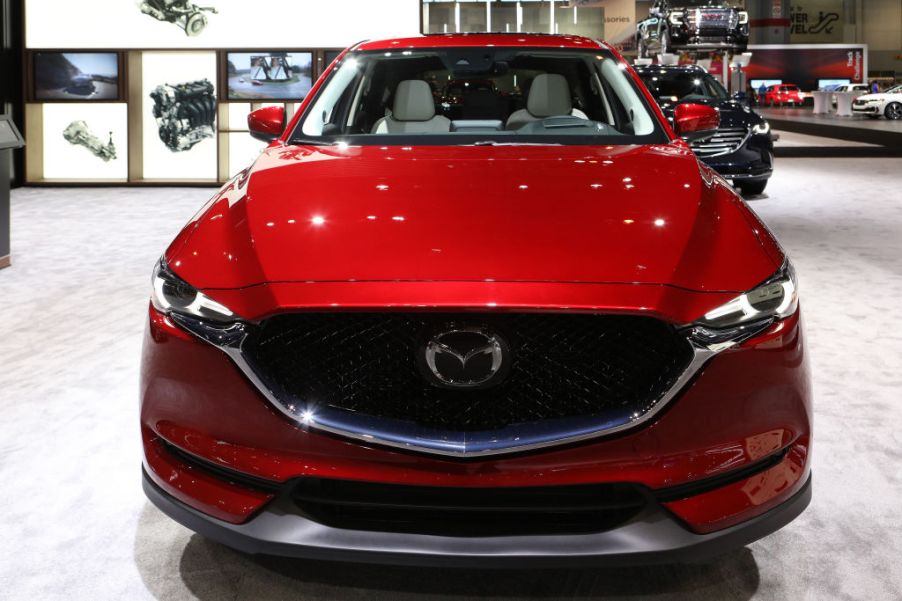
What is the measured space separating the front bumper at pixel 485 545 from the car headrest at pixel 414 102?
187 centimetres

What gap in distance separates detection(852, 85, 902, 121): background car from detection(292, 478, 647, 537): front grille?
31809 millimetres

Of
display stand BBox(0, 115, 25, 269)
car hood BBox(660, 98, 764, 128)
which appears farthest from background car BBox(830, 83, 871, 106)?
display stand BBox(0, 115, 25, 269)

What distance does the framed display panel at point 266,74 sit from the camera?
11.8 m

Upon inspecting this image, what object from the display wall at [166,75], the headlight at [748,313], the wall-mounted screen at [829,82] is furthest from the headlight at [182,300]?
the wall-mounted screen at [829,82]

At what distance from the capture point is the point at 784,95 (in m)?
45.3

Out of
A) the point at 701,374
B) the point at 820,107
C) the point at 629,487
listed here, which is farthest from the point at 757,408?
the point at 820,107

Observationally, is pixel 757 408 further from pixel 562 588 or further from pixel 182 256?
pixel 182 256

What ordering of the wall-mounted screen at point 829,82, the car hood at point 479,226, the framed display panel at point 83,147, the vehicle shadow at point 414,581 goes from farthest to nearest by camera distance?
the wall-mounted screen at point 829,82 → the framed display panel at point 83,147 → the vehicle shadow at point 414,581 → the car hood at point 479,226

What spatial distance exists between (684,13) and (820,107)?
69.5 feet

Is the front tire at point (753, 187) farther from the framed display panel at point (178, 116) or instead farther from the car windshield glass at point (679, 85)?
the framed display panel at point (178, 116)

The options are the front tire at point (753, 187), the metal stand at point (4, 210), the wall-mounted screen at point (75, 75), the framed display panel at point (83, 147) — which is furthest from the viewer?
the framed display panel at point (83, 147)

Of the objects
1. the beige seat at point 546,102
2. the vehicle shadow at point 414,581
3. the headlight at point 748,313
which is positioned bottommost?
the vehicle shadow at point 414,581

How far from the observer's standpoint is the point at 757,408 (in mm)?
1829

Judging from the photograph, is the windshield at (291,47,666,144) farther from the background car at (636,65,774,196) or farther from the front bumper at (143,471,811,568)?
the background car at (636,65,774,196)
